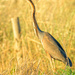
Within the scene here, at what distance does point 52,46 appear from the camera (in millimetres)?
3828

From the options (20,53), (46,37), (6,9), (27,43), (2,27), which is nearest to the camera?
(46,37)

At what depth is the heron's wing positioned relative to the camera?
3719 millimetres

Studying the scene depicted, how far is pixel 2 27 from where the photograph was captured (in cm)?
536

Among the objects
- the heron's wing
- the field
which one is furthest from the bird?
the field

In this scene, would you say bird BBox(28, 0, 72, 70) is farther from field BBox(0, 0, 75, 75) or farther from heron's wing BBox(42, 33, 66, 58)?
field BBox(0, 0, 75, 75)

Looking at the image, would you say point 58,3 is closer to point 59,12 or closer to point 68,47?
point 59,12

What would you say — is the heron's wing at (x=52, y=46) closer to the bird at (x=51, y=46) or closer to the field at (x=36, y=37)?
the bird at (x=51, y=46)

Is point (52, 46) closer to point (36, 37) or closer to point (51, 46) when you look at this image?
point (51, 46)

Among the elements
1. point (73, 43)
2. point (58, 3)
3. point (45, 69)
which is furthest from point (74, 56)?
point (58, 3)

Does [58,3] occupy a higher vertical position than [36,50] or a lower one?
higher

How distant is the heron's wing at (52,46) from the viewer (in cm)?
372

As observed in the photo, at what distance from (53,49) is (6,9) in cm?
354

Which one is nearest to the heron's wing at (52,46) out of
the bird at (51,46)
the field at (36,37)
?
the bird at (51,46)

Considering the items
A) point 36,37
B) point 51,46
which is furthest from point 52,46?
point 36,37
